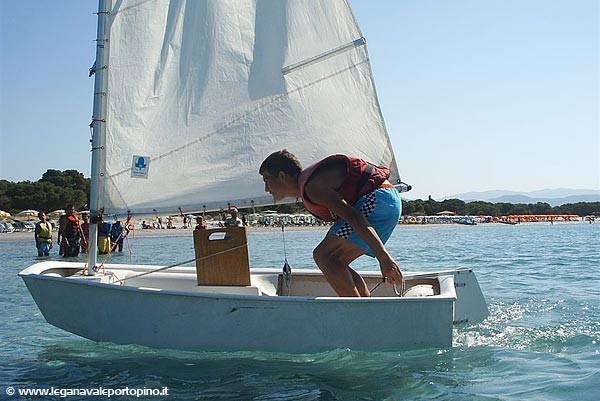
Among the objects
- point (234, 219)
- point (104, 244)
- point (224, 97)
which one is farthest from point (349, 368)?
point (104, 244)

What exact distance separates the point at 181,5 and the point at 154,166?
1506 millimetres

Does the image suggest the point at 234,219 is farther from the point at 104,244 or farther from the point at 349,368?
the point at 104,244

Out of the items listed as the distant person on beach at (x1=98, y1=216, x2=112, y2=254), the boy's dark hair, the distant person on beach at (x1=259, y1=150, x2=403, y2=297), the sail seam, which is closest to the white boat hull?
the distant person on beach at (x1=259, y1=150, x2=403, y2=297)

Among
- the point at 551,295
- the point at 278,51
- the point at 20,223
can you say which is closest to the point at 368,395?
the point at 278,51

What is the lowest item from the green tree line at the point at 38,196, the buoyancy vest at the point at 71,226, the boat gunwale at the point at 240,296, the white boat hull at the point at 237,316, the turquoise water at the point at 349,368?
the turquoise water at the point at 349,368

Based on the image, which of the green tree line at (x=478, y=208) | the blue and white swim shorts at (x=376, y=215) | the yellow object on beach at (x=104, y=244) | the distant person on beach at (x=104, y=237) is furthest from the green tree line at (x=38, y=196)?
the blue and white swim shorts at (x=376, y=215)

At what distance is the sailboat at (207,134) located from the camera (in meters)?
5.43

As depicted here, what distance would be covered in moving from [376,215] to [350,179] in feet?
1.07

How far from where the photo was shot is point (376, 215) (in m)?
4.91

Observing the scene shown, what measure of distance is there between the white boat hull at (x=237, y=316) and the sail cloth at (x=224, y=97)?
2.71ft

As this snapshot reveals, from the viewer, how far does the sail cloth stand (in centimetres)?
582

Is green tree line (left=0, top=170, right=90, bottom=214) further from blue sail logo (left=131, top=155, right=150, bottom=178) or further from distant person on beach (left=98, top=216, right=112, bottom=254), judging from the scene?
blue sail logo (left=131, top=155, right=150, bottom=178)

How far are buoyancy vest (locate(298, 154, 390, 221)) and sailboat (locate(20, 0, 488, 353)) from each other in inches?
33.5

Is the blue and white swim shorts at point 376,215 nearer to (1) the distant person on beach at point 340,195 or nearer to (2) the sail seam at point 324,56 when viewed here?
(1) the distant person on beach at point 340,195
